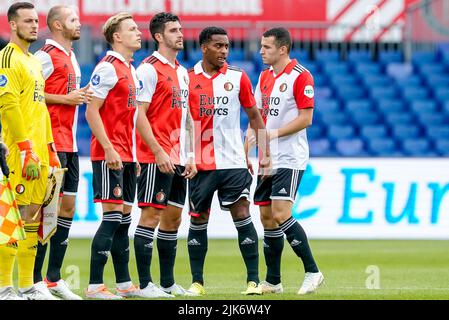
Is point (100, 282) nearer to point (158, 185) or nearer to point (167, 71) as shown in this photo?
point (158, 185)

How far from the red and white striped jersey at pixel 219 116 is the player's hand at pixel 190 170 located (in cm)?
25

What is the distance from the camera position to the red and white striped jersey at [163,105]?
10352mm

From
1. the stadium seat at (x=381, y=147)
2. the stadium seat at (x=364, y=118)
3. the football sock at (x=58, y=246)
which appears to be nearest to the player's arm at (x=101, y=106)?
the football sock at (x=58, y=246)

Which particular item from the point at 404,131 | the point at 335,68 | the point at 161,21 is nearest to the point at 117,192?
the point at 161,21

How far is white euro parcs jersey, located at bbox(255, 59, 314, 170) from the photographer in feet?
35.2

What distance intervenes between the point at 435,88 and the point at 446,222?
6084mm

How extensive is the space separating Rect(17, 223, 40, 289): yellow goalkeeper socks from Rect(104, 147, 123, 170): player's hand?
896 mm

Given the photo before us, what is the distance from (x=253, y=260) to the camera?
1071 cm

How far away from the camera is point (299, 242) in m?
10.6

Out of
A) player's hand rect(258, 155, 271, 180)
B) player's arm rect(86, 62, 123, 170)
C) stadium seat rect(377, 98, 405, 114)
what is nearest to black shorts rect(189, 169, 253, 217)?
player's hand rect(258, 155, 271, 180)

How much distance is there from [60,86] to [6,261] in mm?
2007

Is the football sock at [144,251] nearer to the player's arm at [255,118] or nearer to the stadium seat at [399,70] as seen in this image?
the player's arm at [255,118]

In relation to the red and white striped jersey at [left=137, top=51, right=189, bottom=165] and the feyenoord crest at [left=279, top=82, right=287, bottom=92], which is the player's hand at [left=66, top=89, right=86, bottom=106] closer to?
the red and white striped jersey at [left=137, top=51, right=189, bottom=165]
